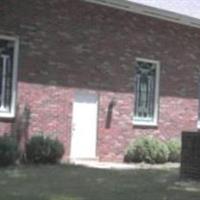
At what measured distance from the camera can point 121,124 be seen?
74.7 feet

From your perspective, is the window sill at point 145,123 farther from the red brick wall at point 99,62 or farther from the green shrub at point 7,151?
the green shrub at point 7,151

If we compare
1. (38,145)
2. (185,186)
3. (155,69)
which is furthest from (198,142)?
(155,69)

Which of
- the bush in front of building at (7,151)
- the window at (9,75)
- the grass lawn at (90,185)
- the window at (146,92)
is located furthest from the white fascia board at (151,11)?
the grass lawn at (90,185)

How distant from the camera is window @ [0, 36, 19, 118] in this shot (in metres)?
19.4

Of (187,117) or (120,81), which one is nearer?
(120,81)

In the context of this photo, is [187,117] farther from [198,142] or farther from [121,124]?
[198,142]

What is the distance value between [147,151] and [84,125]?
2.26m

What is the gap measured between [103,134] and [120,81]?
188cm

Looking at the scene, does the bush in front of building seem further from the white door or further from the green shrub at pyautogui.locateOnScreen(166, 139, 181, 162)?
the green shrub at pyautogui.locateOnScreen(166, 139, 181, 162)

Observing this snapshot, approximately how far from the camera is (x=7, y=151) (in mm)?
18078

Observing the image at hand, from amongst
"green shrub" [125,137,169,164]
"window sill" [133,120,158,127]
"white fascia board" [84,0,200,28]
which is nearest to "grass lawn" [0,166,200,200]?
"green shrub" [125,137,169,164]

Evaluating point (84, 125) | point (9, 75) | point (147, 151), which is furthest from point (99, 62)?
point (9, 75)

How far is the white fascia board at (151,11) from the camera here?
21.7 metres

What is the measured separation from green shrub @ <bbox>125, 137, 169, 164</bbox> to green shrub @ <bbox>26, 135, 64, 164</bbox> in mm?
3452
